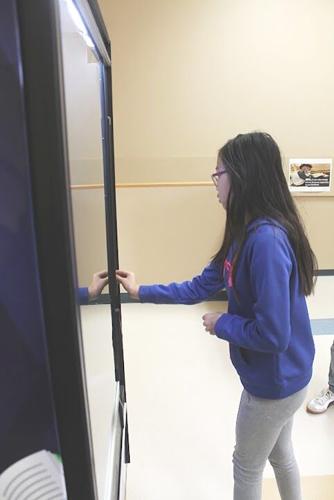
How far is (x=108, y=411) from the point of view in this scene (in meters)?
1.17

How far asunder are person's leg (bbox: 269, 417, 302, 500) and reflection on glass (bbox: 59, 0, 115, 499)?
1.62 feet

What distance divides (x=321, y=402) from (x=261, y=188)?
1.48 m

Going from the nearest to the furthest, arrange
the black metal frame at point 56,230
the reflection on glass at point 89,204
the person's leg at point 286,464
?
the black metal frame at point 56,230, the reflection on glass at point 89,204, the person's leg at point 286,464

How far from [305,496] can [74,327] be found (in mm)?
1437

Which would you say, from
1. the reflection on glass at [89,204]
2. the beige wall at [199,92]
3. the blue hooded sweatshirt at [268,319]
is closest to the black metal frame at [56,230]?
the reflection on glass at [89,204]

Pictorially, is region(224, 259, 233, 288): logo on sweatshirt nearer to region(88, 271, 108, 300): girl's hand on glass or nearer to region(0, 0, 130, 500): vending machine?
region(88, 271, 108, 300): girl's hand on glass

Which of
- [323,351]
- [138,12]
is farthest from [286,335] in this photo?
[138,12]

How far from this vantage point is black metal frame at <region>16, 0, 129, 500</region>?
41 cm

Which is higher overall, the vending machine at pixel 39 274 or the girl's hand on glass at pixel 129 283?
the vending machine at pixel 39 274

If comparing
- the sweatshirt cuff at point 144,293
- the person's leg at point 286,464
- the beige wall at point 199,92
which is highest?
the beige wall at point 199,92

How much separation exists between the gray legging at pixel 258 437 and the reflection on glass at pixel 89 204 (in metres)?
0.37

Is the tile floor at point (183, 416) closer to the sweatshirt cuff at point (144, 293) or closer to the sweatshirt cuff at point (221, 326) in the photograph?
the sweatshirt cuff at point (144, 293)

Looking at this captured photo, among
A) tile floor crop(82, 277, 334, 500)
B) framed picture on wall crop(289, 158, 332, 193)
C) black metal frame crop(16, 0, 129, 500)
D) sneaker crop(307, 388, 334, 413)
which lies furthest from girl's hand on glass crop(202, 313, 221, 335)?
framed picture on wall crop(289, 158, 332, 193)

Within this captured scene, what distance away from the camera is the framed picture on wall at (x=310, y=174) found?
334cm
